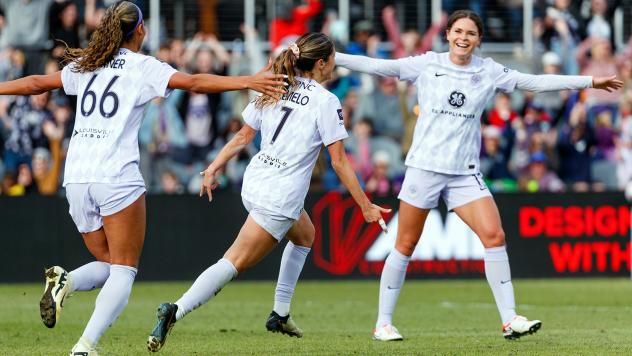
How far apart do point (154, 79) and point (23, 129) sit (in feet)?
35.1

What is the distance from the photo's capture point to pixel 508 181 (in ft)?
63.8

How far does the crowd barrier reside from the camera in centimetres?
1786

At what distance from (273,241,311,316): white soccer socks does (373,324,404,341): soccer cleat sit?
79cm

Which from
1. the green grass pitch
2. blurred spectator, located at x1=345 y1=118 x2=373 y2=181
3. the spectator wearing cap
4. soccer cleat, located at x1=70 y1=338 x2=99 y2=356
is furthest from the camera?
the spectator wearing cap

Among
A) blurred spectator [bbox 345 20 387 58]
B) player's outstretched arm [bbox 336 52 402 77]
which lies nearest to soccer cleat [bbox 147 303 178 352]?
player's outstretched arm [bbox 336 52 402 77]

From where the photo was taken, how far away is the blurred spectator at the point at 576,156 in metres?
20.0

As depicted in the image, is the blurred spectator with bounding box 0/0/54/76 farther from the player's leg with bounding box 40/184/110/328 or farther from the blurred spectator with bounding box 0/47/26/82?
the player's leg with bounding box 40/184/110/328

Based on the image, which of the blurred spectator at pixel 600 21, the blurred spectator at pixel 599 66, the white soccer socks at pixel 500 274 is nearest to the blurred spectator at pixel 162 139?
the blurred spectator at pixel 599 66

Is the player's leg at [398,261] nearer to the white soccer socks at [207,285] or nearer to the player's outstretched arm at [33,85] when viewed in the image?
the white soccer socks at [207,285]

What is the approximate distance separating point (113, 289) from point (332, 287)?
379 inches

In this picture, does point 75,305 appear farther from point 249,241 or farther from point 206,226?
point 249,241

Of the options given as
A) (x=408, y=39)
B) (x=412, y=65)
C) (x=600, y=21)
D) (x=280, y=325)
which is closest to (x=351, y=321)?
(x=280, y=325)

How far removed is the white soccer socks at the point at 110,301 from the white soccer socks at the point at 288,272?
193cm

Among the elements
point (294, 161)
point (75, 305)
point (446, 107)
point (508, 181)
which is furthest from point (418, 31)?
point (294, 161)
